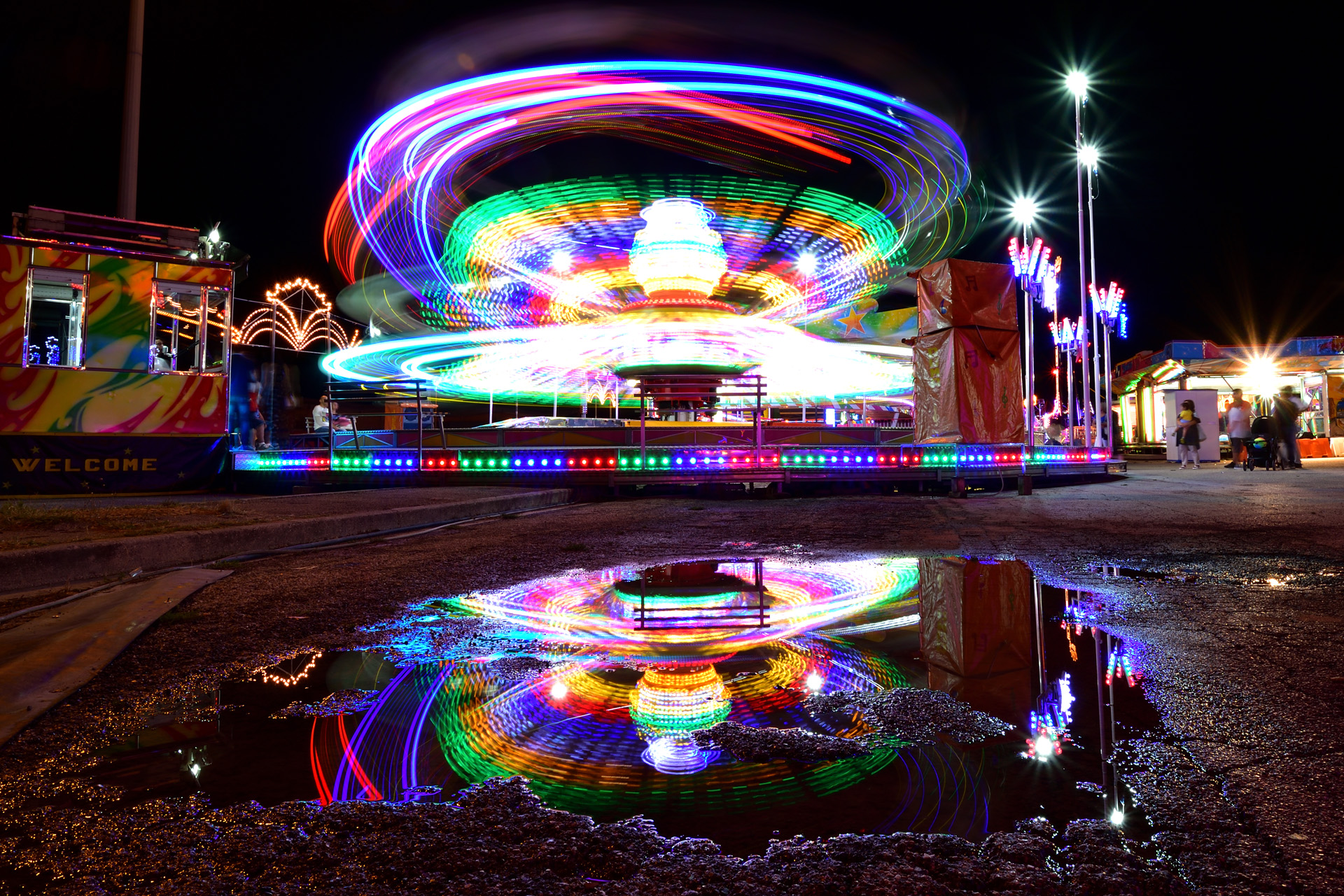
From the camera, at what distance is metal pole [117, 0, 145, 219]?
46.9 feet

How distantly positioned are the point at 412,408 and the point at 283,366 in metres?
23.5

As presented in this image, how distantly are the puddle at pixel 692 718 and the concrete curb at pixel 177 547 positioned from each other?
2919 millimetres

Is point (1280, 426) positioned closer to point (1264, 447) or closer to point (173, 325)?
point (1264, 447)

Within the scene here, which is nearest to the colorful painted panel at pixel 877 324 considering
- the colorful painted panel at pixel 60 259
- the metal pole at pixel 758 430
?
the metal pole at pixel 758 430

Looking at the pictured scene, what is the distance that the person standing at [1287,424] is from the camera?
21656 millimetres

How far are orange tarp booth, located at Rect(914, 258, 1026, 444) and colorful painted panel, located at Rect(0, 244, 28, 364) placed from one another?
1437 centimetres

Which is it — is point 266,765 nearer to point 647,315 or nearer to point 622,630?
point 622,630

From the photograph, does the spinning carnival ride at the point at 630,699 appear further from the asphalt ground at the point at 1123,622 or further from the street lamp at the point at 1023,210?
the street lamp at the point at 1023,210

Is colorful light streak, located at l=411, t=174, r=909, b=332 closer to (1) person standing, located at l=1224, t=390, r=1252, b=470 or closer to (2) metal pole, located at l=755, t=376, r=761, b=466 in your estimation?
(2) metal pole, located at l=755, t=376, r=761, b=466

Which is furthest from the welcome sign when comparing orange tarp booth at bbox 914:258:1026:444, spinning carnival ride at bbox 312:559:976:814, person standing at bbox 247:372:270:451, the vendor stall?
the vendor stall

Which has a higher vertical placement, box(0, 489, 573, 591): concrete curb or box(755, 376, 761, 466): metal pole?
box(755, 376, 761, 466): metal pole

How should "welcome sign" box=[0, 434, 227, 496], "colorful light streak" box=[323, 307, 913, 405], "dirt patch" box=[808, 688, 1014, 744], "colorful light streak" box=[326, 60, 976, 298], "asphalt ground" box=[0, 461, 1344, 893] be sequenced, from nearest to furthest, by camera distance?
"asphalt ground" box=[0, 461, 1344, 893], "dirt patch" box=[808, 688, 1014, 744], "welcome sign" box=[0, 434, 227, 496], "colorful light streak" box=[326, 60, 976, 298], "colorful light streak" box=[323, 307, 913, 405]

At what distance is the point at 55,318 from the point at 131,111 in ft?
13.1

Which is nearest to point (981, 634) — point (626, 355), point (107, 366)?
point (107, 366)
